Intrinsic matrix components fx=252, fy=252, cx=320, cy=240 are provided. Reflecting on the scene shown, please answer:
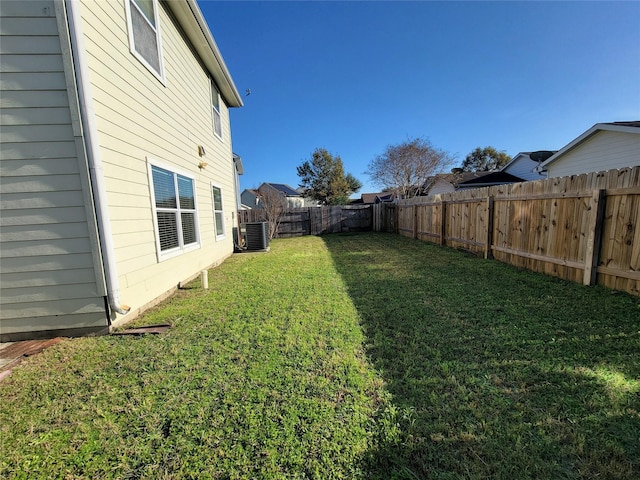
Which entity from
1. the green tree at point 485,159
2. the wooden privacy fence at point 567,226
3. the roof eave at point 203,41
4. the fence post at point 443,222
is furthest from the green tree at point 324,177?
the wooden privacy fence at point 567,226

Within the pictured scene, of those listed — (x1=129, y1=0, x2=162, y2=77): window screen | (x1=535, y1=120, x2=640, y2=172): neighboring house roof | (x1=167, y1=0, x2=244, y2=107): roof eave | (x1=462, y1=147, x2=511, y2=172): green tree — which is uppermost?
(x1=462, y1=147, x2=511, y2=172): green tree

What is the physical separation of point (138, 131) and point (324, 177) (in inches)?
1202

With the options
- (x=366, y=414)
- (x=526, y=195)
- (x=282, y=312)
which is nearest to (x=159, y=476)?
(x=366, y=414)

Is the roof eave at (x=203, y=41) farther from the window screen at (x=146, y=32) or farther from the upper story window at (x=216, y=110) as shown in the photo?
the window screen at (x=146, y=32)

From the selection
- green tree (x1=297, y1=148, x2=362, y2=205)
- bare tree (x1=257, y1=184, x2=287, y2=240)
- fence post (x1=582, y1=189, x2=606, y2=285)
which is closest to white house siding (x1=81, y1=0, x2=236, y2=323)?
fence post (x1=582, y1=189, x2=606, y2=285)

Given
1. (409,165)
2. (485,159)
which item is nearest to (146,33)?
(409,165)

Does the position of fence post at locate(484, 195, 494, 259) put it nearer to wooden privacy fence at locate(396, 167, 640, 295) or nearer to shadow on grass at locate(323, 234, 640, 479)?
wooden privacy fence at locate(396, 167, 640, 295)

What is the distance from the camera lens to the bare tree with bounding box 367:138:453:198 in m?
25.1

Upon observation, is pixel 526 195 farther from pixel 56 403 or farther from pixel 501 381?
pixel 56 403

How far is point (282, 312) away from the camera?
337cm

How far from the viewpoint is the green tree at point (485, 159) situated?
35188mm

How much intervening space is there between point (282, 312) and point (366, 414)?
1.91 metres

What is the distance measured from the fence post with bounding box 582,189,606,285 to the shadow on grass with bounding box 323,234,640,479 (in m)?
0.28

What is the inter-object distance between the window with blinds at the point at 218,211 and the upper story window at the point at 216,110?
1.70m
